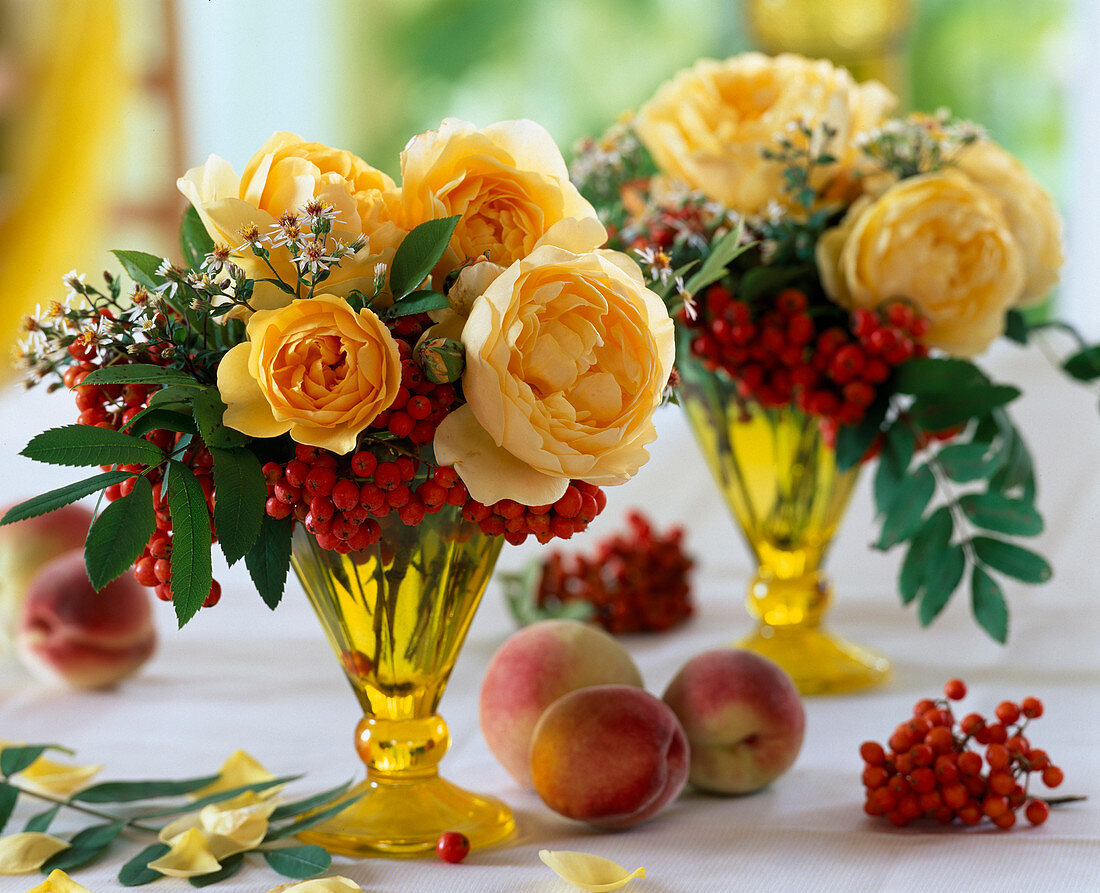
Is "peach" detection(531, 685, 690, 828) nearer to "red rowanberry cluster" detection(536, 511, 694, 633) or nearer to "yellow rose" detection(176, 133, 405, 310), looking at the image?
"yellow rose" detection(176, 133, 405, 310)

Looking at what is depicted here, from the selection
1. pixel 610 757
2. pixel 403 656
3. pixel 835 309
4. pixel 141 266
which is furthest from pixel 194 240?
pixel 835 309

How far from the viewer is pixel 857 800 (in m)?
0.73

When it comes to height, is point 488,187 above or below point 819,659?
above

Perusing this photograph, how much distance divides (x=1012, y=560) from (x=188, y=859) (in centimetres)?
56

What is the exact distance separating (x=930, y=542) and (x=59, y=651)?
668 mm

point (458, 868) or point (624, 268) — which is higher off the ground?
point (624, 268)

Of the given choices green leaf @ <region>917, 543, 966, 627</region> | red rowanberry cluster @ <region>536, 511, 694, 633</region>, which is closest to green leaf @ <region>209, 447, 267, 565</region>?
green leaf @ <region>917, 543, 966, 627</region>

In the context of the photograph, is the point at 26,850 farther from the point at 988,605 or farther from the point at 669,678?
the point at 988,605

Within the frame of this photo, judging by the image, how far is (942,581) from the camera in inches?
33.4

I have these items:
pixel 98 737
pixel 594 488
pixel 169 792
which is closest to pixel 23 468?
pixel 98 737

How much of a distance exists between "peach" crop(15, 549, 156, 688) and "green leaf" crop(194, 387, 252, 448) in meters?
0.44

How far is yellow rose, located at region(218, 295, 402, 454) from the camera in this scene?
1.79 ft

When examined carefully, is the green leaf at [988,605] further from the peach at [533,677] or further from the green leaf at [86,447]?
the green leaf at [86,447]

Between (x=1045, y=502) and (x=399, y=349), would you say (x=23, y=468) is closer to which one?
(x=399, y=349)
